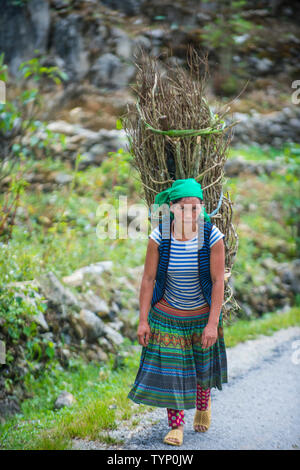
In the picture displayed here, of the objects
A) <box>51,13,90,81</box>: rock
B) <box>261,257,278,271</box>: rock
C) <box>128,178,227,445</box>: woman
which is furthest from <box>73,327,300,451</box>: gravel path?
<box>51,13,90,81</box>: rock

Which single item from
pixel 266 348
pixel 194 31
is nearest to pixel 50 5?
pixel 194 31

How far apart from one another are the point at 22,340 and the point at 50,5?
9343mm

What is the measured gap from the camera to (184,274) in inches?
108

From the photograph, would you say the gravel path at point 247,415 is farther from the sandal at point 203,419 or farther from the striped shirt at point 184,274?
the striped shirt at point 184,274

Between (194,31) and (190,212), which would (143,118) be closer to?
(190,212)

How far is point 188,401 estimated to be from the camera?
2.71 m

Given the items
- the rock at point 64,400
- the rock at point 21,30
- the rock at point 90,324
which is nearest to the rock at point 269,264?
the rock at point 90,324

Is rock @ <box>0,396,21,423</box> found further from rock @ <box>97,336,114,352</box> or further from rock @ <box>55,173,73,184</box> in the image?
rock @ <box>55,173,73,184</box>

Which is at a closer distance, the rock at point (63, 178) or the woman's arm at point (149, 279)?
the woman's arm at point (149, 279)

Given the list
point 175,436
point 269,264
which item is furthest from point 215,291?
point 269,264

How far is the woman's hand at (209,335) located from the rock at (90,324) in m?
2.21

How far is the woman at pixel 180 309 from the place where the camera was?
8.89 feet

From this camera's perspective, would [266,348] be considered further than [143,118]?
Yes
